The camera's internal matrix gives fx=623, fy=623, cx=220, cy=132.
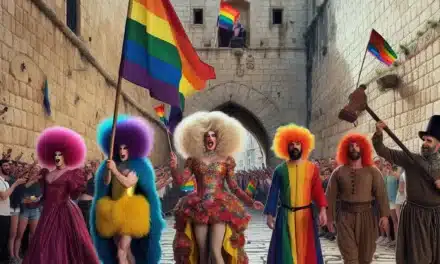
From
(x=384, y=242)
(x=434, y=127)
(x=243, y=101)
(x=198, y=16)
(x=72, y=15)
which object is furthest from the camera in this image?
(x=198, y=16)

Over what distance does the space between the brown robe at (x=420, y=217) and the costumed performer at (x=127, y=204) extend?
2.29 meters

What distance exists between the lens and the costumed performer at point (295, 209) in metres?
6.27

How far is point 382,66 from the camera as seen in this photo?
533 inches

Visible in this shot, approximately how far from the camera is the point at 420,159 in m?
5.96

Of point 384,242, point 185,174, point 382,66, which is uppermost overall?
point 382,66

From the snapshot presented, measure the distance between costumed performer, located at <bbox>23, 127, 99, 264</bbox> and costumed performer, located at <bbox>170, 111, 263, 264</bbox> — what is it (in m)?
0.89

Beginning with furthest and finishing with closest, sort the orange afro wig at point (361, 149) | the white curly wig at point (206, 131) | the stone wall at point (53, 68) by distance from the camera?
1. the stone wall at point (53, 68)
2. the orange afro wig at point (361, 149)
3. the white curly wig at point (206, 131)

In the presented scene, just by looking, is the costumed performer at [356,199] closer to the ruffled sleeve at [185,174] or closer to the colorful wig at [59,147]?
the ruffled sleeve at [185,174]

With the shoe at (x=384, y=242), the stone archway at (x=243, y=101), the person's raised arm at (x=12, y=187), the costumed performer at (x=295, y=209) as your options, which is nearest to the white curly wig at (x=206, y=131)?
the costumed performer at (x=295, y=209)

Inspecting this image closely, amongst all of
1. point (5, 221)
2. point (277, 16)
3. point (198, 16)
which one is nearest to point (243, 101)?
point (277, 16)

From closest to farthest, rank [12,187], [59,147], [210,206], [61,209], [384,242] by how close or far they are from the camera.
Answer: [210,206]
[61,209]
[59,147]
[12,187]
[384,242]

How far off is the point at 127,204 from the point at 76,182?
1.69 ft

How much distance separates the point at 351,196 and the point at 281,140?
0.95 metres

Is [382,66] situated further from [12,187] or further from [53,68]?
[12,187]
